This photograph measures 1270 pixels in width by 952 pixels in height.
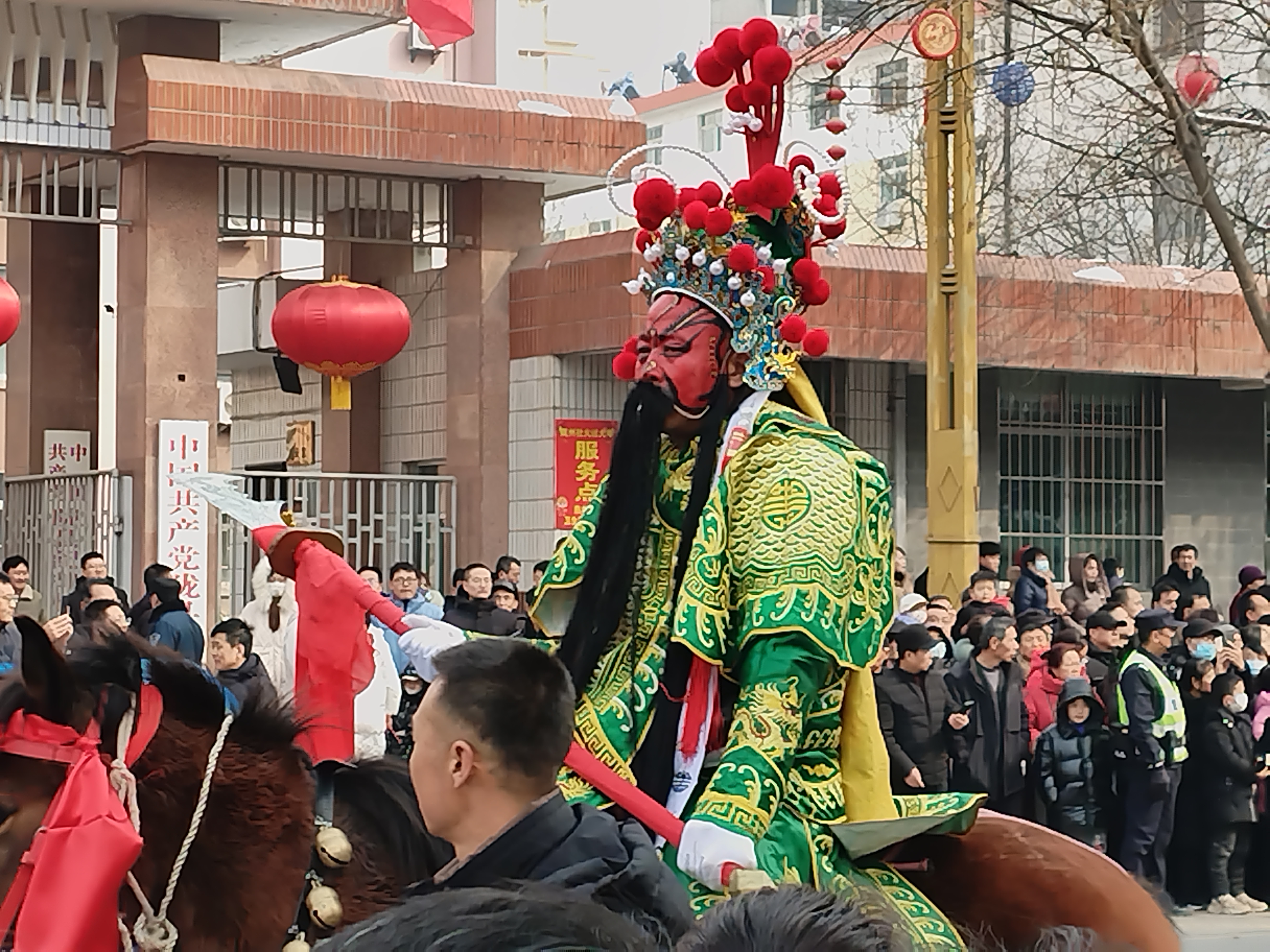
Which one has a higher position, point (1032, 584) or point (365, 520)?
point (365, 520)

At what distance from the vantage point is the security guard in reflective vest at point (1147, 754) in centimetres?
1081

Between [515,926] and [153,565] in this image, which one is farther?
[153,565]

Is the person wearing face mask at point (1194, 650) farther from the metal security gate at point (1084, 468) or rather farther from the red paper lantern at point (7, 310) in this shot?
the metal security gate at point (1084, 468)

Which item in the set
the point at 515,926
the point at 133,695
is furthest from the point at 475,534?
the point at 515,926

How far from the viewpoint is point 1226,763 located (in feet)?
36.8

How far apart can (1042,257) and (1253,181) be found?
2057mm

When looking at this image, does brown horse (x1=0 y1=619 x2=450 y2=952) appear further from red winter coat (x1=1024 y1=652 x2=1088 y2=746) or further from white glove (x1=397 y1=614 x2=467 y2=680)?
red winter coat (x1=1024 y1=652 x2=1088 y2=746)

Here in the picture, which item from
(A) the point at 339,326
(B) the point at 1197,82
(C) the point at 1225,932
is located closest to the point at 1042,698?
(C) the point at 1225,932

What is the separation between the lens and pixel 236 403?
69.9 ft

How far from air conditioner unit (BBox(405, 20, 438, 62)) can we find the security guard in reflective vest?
60.0 ft

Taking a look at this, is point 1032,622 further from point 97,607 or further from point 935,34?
point 97,607

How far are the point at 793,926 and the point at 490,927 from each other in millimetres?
210

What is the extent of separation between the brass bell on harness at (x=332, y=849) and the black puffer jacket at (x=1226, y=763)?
8.72m

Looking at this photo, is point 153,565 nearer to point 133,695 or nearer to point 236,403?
point 236,403
